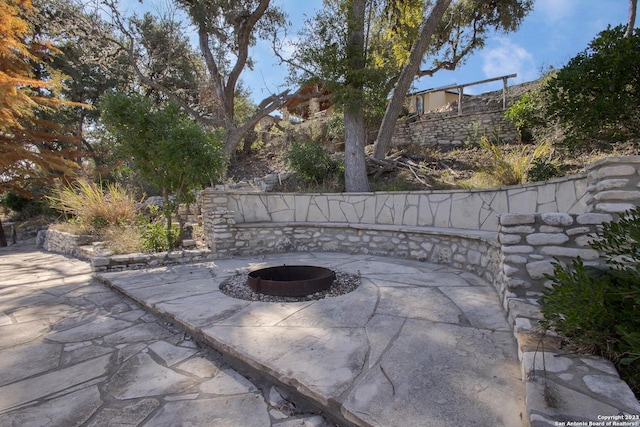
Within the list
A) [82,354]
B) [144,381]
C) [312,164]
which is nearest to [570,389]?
[144,381]

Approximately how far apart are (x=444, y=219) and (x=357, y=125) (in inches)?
128

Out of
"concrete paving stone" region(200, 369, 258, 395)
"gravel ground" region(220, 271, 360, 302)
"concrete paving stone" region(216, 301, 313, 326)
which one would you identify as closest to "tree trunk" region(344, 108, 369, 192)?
"gravel ground" region(220, 271, 360, 302)

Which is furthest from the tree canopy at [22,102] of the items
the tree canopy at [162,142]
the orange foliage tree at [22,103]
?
the tree canopy at [162,142]

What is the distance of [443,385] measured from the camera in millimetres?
1681

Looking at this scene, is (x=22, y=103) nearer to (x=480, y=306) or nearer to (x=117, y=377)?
(x=117, y=377)

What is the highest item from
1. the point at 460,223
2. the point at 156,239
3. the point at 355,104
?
the point at 355,104

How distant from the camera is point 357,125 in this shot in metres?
7.27

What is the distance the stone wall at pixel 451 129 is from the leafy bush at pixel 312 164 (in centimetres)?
341

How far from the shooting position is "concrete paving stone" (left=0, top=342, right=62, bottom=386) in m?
2.11

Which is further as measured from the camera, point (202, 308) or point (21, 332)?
point (202, 308)

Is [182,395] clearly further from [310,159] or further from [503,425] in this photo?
[310,159]

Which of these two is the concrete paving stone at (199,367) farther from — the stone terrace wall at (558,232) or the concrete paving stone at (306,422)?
the stone terrace wall at (558,232)

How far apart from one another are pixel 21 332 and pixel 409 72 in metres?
8.25

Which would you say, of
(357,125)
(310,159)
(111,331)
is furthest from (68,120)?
(111,331)
